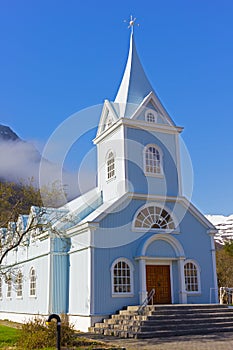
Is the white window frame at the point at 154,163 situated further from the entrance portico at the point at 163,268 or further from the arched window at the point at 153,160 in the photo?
the entrance portico at the point at 163,268

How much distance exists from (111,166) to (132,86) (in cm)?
518

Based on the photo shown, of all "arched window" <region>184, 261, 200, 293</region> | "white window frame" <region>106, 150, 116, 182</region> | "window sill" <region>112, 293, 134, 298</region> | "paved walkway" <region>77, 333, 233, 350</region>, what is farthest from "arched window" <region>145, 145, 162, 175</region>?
"paved walkway" <region>77, 333, 233, 350</region>

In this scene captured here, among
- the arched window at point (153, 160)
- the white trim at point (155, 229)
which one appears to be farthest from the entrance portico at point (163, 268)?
the arched window at point (153, 160)

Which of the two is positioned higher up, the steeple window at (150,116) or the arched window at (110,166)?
the steeple window at (150,116)

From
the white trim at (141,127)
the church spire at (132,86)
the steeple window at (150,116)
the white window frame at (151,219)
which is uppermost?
the church spire at (132,86)

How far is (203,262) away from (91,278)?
6545 millimetres

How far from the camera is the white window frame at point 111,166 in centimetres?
2344

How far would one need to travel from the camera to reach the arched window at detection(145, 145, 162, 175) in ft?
76.3

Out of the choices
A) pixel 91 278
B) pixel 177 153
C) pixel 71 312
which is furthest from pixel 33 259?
pixel 177 153

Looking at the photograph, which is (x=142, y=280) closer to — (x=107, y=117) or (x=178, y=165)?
(x=178, y=165)

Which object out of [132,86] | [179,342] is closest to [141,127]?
[132,86]

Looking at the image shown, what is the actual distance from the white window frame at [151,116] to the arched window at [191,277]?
8063 millimetres

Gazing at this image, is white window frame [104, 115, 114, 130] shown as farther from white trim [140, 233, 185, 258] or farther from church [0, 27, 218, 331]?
white trim [140, 233, 185, 258]

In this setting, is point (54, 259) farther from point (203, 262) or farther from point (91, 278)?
point (203, 262)
